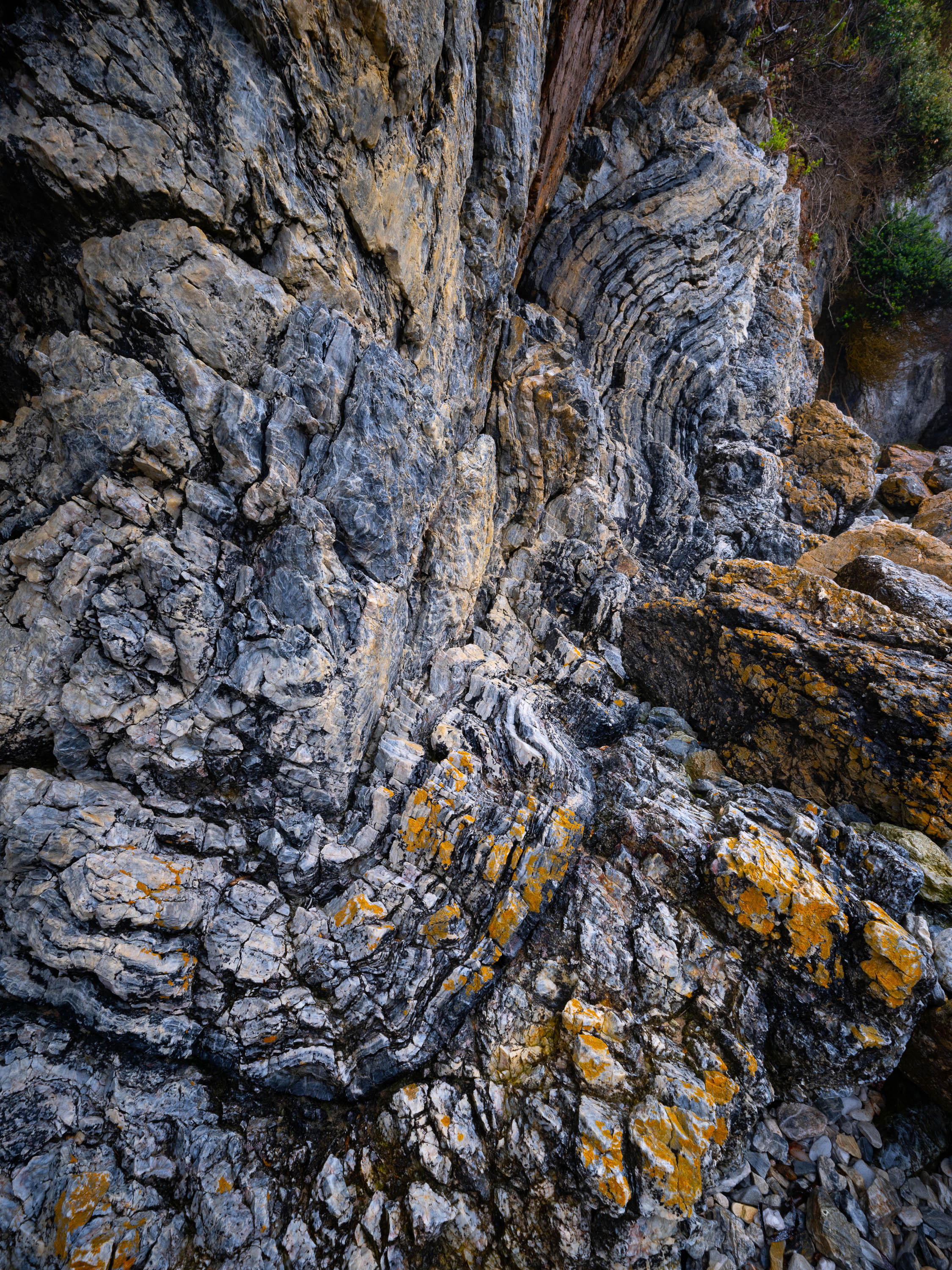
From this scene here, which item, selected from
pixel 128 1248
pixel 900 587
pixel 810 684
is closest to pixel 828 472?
pixel 900 587

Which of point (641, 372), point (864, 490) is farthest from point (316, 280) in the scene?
point (864, 490)

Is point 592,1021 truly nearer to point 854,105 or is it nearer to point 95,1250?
point 95,1250

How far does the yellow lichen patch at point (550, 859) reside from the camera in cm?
488

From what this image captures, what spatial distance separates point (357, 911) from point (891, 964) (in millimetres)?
4751

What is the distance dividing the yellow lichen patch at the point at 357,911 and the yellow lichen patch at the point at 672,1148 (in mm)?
2565

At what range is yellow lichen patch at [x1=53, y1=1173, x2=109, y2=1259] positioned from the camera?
3.08m

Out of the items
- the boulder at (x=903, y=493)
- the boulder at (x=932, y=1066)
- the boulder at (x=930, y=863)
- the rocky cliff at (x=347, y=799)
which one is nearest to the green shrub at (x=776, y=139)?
the rocky cliff at (x=347, y=799)

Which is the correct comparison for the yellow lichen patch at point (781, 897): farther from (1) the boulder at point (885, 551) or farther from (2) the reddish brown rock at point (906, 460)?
(2) the reddish brown rock at point (906, 460)

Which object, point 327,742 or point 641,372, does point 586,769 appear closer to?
point 327,742

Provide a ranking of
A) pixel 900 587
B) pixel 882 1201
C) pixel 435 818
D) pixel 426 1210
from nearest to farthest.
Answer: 1. pixel 426 1210
2. pixel 882 1201
3. pixel 435 818
4. pixel 900 587

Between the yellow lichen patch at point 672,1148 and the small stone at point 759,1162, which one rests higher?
the yellow lichen patch at point 672,1148

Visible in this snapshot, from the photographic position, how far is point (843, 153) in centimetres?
1287

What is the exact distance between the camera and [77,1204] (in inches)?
125

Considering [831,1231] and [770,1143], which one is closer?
[831,1231]
